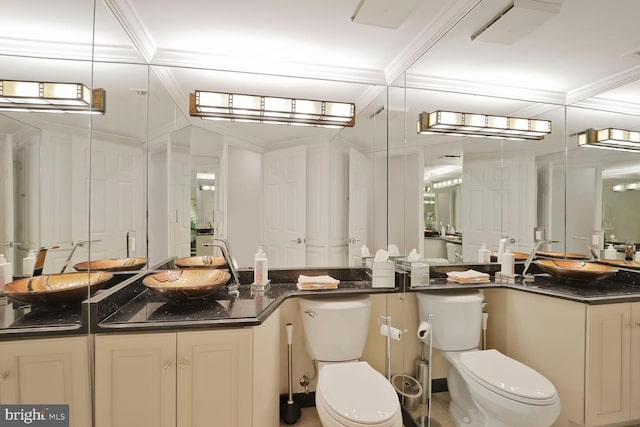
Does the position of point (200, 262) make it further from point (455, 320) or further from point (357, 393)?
point (455, 320)

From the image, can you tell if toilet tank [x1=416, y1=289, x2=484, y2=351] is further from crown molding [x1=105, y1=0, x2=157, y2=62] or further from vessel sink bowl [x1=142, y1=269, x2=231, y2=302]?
crown molding [x1=105, y1=0, x2=157, y2=62]

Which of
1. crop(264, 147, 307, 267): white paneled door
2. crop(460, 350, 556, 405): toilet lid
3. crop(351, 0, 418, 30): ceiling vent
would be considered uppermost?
A: crop(351, 0, 418, 30): ceiling vent

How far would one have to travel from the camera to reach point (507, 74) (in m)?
2.02

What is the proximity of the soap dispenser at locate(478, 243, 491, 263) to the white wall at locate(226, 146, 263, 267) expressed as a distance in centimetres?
171

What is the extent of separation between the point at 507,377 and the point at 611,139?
163 centimetres

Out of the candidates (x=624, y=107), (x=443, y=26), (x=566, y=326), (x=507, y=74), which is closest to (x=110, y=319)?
(x=443, y=26)

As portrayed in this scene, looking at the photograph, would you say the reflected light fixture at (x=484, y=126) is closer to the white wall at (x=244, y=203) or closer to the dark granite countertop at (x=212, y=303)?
the dark granite countertop at (x=212, y=303)

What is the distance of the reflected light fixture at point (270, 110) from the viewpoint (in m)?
2.08

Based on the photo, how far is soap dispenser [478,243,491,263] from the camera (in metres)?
2.29

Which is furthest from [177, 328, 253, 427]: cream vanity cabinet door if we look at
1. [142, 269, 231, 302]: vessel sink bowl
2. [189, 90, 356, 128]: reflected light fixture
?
[189, 90, 356, 128]: reflected light fixture

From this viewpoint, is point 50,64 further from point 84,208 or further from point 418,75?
point 418,75

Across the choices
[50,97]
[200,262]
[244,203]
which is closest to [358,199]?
[244,203]

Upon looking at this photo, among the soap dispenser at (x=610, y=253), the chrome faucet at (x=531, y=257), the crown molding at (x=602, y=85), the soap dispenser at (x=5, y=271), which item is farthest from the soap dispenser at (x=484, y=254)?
the soap dispenser at (x=5, y=271)

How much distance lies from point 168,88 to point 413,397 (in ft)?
8.78
